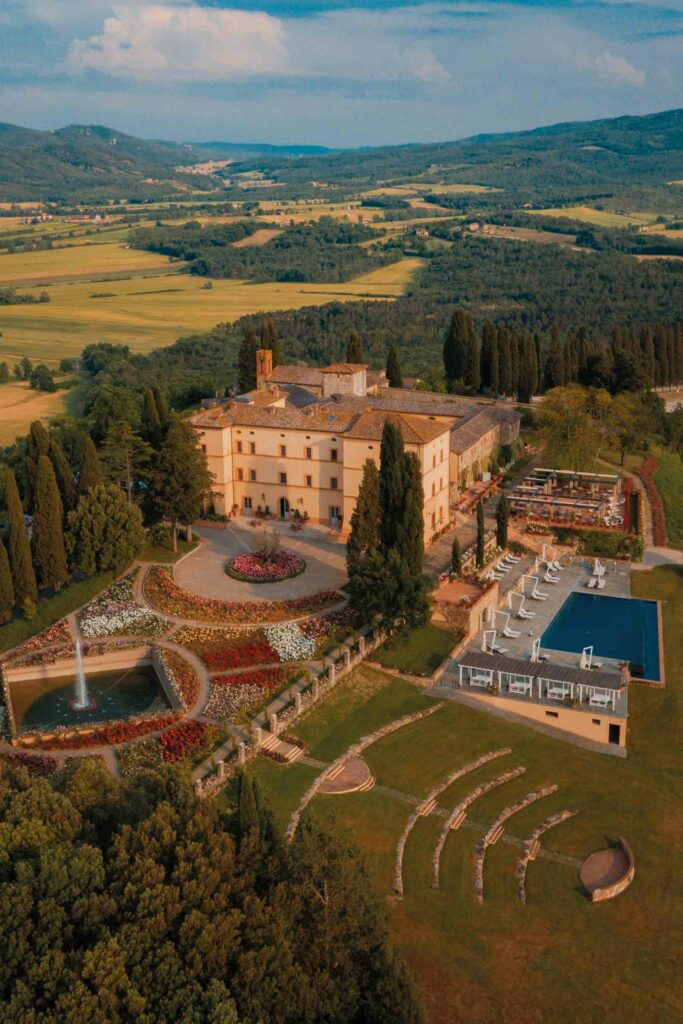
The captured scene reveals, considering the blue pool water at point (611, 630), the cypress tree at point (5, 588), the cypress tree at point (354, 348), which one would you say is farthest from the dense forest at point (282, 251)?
the cypress tree at point (5, 588)

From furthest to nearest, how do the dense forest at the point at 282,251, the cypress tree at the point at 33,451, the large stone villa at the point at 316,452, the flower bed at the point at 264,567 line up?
1. the dense forest at the point at 282,251
2. the large stone villa at the point at 316,452
3. the flower bed at the point at 264,567
4. the cypress tree at the point at 33,451

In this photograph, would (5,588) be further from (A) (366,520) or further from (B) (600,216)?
(B) (600,216)

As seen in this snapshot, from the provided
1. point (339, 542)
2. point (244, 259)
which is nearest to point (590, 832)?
point (339, 542)

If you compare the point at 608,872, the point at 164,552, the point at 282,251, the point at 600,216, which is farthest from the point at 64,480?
the point at 600,216

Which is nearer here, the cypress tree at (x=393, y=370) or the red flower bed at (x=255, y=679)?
the red flower bed at (x=255, y=679)

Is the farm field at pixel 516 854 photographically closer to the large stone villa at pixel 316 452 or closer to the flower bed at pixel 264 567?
the flower bed at pixel 264 567
